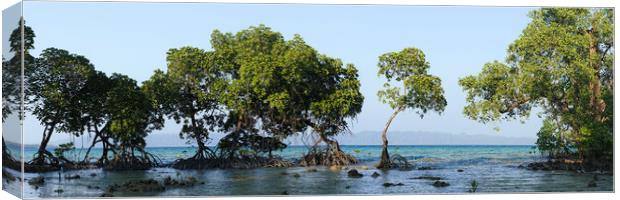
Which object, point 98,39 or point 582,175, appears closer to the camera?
point 98,39

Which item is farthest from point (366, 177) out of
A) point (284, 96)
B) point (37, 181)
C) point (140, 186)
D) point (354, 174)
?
point (37, 181)

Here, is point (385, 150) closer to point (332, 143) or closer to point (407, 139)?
point (407, 139)

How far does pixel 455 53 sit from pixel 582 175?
2.82 m

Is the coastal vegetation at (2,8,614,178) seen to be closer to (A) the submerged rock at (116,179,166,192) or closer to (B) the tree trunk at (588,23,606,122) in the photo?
(B) the tree trunk at (588,23,606,122)

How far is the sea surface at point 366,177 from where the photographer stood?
15766mm

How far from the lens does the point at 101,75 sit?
1577 centimetres

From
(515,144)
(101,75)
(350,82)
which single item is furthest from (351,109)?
(101,75)

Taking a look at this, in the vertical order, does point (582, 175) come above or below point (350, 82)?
below

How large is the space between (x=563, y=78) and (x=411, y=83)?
7.94 feet

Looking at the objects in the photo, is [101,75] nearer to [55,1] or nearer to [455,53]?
[55,1]

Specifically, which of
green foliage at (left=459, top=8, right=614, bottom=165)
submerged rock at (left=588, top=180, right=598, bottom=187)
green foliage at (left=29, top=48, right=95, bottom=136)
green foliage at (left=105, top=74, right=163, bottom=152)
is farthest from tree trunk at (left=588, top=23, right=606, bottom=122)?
green foliage at (left=29, top=48, right=95, bottom=136)

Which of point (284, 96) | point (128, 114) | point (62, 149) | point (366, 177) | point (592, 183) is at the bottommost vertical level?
point (592, 183)

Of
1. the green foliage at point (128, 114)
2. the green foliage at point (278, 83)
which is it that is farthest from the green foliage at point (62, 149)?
the green foliage at point (278, 83)

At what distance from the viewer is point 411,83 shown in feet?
56.7
